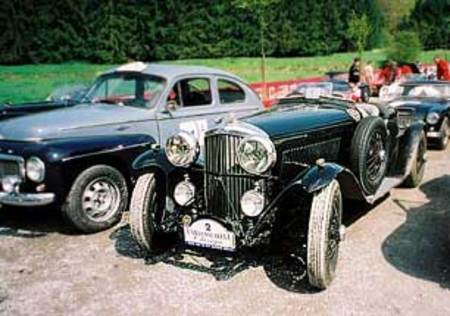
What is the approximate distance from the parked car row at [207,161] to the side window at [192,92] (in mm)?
17

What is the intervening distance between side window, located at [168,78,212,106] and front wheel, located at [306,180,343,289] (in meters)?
3.08

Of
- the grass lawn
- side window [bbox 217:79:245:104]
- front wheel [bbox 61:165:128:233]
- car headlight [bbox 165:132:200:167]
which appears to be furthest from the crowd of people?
car headlight [bbox 165:132:200:167]

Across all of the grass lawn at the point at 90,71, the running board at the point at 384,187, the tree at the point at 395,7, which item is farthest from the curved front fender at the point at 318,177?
the tree at the point at 395,7

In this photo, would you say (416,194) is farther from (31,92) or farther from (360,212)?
(31,92)

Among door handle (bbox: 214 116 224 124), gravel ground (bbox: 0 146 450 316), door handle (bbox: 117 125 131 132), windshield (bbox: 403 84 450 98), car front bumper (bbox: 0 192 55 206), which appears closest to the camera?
gravel ground (bbox: 0 146 450 316)

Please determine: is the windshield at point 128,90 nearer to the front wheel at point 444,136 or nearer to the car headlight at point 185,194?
the car headlight at point 185,194

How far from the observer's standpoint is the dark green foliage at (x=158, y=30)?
33062 millimetres

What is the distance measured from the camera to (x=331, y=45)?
156 ft

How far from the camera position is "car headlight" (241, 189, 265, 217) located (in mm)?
4543

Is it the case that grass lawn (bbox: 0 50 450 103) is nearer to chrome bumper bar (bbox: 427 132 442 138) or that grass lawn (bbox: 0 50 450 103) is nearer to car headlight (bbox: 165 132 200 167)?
chrome bumper bar (bbox: 427 132 442 138)

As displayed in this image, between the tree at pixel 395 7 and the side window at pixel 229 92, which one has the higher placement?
the tree at pixel 395 7

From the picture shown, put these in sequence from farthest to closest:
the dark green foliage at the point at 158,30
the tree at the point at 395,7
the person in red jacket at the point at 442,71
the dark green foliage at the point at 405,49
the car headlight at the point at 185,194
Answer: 1. the tree at the point at 395,7
2. the dark green foliage at the point at 405,49
3. the dark green foliage at the point at 158,30
4. the person in red jacket at the point at 442,71
5. the car headlight at the point at 185,194

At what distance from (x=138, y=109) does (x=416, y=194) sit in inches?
152

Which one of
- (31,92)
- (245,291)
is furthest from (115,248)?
(31,92)
